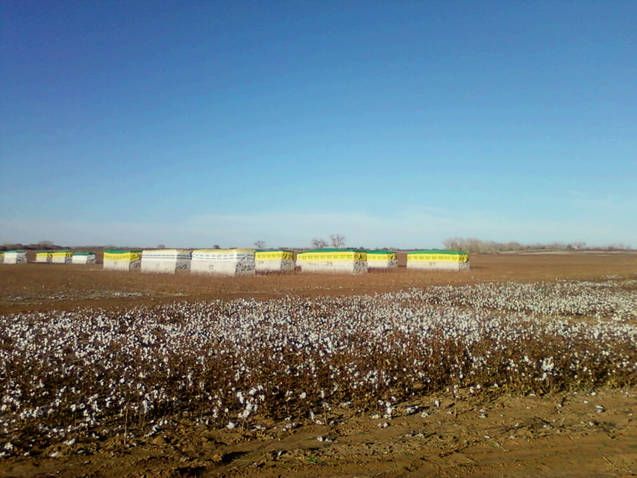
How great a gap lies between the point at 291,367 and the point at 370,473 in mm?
5130

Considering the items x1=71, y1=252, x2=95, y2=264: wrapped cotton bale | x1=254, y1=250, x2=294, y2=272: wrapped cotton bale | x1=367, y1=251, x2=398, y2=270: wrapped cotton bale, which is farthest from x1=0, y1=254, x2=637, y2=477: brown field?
x1=71, y1=252, x2=95, y2=264: wrapped cotton bale

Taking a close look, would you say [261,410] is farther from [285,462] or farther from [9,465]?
[9,465]

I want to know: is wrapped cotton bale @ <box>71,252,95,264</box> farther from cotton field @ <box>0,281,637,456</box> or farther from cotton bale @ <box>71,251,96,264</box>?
cotton field @ <box>0,281,637,456</box>

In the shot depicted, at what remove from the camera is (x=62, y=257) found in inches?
3947

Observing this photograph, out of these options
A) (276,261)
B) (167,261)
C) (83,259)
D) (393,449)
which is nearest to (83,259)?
(83,259)

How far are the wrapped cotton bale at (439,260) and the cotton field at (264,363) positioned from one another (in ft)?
144

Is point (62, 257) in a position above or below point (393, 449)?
below

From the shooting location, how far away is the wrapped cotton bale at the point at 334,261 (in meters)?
55.7

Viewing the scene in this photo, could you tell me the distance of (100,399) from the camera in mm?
8422

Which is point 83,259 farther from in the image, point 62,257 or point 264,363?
point 264,363

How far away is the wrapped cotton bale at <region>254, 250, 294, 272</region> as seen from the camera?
59088mm

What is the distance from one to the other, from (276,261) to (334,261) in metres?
7.62

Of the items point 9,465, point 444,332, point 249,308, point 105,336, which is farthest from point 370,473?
point 249,308

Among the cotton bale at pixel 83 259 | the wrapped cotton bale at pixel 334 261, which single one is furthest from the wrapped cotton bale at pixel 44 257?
the wrapped cotton bale at pixel 334 261
